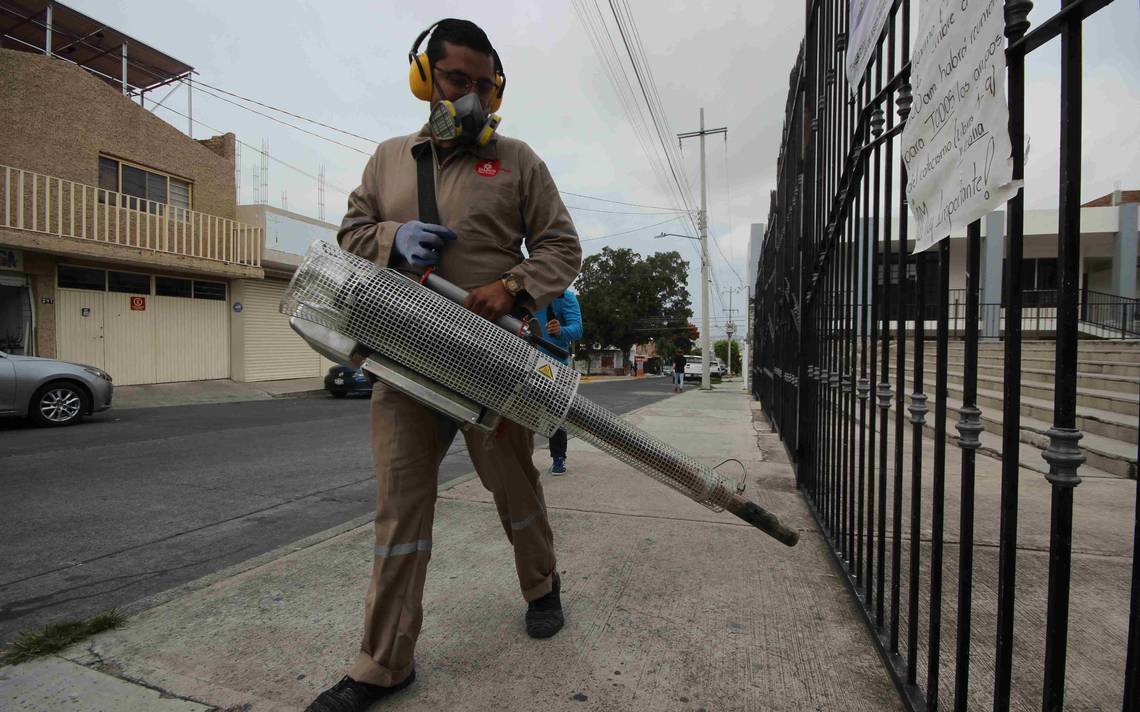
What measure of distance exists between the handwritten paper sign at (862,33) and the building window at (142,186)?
16.8m

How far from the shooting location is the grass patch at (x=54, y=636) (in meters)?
2.06

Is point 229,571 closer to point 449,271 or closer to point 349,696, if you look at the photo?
point 349,696

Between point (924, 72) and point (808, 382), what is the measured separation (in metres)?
2.68

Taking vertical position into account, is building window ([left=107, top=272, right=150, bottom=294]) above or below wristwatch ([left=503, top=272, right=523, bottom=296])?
above

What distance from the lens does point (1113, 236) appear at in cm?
1173

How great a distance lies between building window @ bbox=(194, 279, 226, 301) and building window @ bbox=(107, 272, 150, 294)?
1403 millimetres

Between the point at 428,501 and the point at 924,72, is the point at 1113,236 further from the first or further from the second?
the point at 428,501

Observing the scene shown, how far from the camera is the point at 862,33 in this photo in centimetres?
225

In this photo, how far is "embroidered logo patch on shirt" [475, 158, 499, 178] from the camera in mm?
2081

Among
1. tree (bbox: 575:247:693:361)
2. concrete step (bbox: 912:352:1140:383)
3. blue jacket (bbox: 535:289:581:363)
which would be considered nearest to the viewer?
blue jacket (bbox: 535:289:581:363)

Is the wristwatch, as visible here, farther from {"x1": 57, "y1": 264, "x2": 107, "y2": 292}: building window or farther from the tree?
the tree

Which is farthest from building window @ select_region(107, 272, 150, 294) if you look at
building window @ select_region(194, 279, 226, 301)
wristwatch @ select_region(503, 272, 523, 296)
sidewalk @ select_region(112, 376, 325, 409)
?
wristwatch @ select_region(503, 272, 523, 296)

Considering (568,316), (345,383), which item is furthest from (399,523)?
(345,383)

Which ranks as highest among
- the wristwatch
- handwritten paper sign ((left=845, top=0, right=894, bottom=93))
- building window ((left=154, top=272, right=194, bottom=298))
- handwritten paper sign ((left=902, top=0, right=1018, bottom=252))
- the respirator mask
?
building window ((left=154, top=272, right=194, bottom=298))
